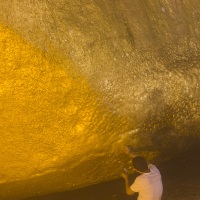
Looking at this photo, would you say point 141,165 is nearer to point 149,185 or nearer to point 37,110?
point 149,185

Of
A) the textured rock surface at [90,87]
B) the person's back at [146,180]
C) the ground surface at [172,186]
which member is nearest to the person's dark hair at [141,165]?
the person's back at [146,180]

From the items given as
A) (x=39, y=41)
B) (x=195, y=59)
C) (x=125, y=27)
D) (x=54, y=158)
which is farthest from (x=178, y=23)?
A: (x=54, y=158)

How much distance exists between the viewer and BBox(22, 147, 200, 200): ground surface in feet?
12.3

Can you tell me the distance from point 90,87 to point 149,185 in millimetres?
1033

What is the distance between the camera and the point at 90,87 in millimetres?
3018

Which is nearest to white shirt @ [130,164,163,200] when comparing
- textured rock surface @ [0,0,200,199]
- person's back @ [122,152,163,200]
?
person's back @ [122,152,163,200]

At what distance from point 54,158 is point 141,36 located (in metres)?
1.53

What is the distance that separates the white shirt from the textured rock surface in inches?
20.8

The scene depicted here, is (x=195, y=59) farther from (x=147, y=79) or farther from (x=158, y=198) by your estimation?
(x=158, y=198)

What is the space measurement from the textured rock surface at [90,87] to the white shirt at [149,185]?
0.53 meters

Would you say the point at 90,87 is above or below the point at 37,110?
above

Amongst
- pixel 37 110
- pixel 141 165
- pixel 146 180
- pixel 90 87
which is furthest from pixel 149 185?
pixel 37 110

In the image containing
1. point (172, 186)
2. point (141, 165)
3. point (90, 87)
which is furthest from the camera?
point (172, 186)

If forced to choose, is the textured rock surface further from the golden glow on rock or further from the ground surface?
the ground surface
